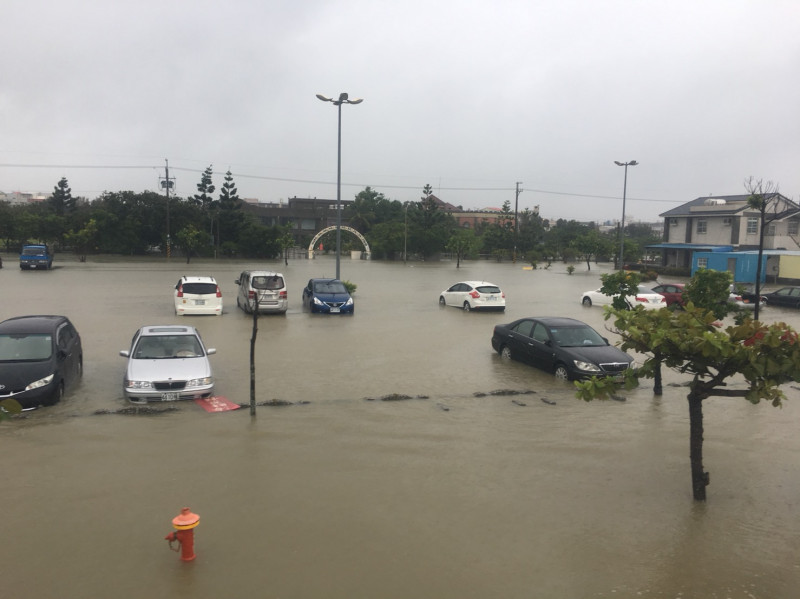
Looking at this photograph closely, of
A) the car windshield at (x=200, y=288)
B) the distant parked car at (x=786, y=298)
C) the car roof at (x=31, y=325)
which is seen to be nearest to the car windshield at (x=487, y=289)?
the car windshield at (x=200, y=288)

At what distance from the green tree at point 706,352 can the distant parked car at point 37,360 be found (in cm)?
857

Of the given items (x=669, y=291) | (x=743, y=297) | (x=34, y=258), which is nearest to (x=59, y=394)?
(x=669, y=291)

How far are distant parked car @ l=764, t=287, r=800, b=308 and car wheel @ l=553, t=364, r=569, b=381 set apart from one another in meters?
21.2

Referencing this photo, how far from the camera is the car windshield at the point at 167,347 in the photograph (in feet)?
38.4

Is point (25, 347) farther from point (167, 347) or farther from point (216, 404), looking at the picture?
point (216, 404)

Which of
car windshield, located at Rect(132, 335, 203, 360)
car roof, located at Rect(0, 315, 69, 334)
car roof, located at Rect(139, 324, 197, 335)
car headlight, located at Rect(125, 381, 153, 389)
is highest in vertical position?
car roof, located at Rect(0, 315, 69, 334)

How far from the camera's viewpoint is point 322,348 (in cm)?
Answer: 1702

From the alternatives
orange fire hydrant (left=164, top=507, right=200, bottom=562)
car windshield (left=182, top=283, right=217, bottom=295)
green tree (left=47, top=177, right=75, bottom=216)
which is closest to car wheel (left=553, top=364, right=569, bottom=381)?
orange fire hydrant (left=164, top=507, right=200, bottom=562)

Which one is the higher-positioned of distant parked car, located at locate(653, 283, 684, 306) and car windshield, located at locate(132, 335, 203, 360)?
distant parked car, located at locate(653, 283, 684, 306)

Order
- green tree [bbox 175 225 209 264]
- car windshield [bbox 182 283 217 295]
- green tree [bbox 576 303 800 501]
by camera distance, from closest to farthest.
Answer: green tree [bbox 576 303 800 501] → car windshield [bbox 182 283 217 295] → green tree [bbox 175 225 209 264]

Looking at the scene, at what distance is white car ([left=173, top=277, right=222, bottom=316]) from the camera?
22.5m

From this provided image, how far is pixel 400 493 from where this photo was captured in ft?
24.0

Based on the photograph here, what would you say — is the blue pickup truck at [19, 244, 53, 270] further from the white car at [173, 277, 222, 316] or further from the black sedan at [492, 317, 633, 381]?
the black sedan at [492, 317, 633, 381]

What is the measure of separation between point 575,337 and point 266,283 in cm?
1294
